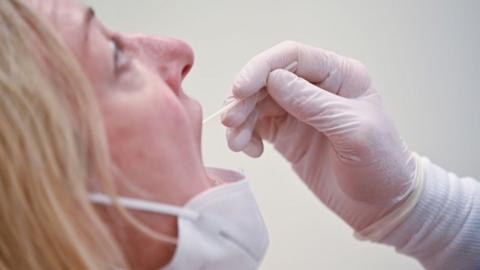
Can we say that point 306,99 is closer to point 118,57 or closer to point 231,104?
point 231,104

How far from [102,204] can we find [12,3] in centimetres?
33

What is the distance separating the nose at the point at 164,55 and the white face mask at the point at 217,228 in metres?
0.22

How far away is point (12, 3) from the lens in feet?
2.16

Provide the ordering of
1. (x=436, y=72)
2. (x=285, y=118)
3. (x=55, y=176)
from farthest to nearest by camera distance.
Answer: (x=436, y=72), (x=285, y=118), (x=55, y=176)

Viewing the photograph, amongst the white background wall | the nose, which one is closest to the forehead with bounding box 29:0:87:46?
the nose

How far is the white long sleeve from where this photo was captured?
1.07 metres

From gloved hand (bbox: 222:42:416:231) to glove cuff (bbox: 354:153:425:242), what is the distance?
18 mm

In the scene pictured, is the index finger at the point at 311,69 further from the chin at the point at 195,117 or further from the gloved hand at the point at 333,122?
the chin at the point at 195,117

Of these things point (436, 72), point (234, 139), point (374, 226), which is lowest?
point (374, 226)

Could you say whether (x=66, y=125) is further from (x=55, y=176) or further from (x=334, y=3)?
(x=334, y=3)

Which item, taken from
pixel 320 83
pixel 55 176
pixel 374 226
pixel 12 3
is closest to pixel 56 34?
pixel 12 3

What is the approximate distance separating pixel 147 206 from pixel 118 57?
252 millimetres

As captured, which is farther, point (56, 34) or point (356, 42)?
point (356, 42)

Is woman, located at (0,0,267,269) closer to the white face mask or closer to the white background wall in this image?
the white face mask
